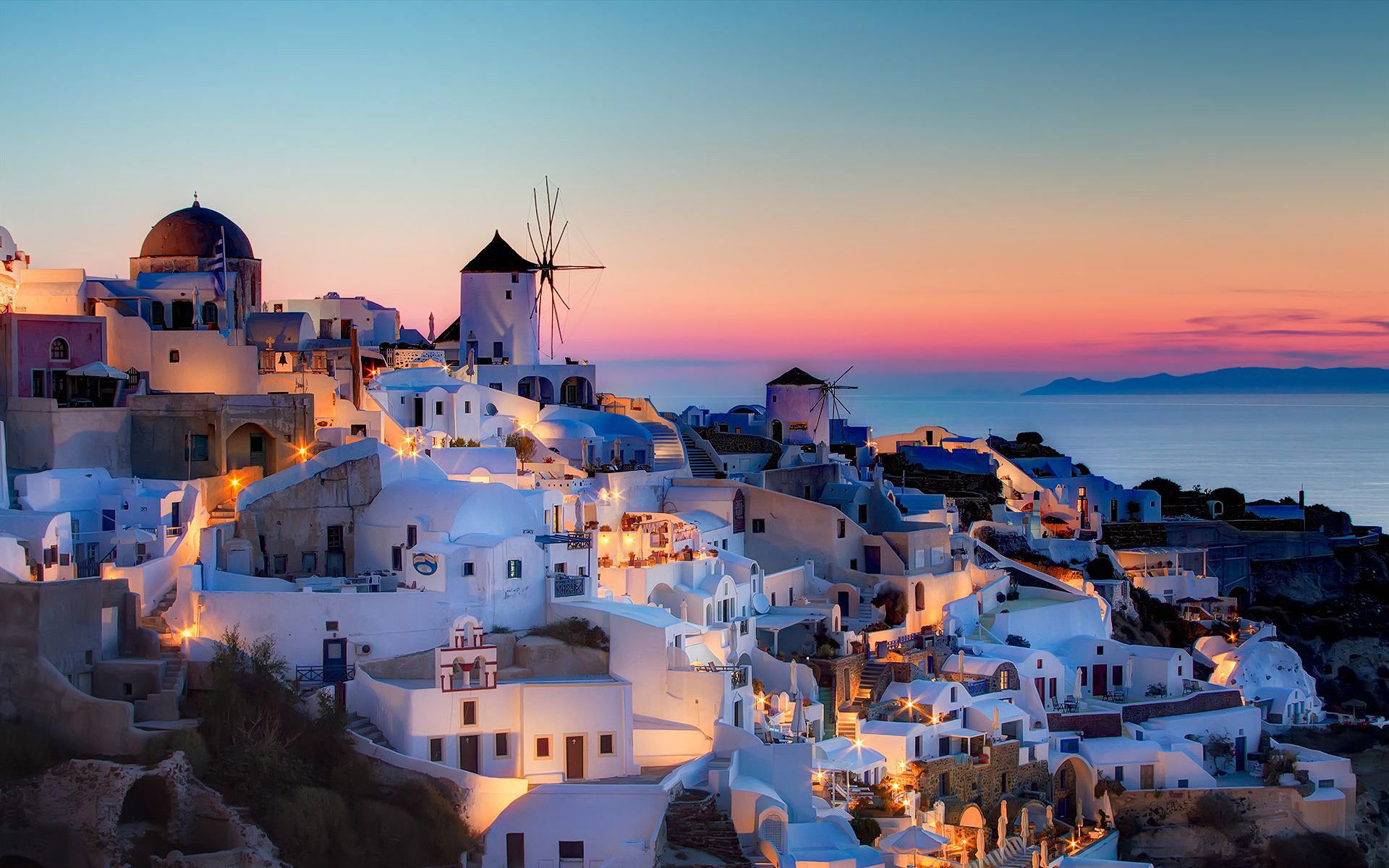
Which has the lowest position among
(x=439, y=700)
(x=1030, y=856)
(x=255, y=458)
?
(x=1030, y=856)

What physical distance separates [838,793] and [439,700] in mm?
7888

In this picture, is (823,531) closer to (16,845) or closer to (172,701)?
(172,701)

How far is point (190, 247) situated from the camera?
3862 centimetres

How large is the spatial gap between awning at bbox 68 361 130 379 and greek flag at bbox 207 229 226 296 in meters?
6.20

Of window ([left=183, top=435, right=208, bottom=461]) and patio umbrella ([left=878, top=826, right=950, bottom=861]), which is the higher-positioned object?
window ([left=183, top=435, right=208, bottom=461])

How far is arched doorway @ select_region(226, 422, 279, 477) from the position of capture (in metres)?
31.6

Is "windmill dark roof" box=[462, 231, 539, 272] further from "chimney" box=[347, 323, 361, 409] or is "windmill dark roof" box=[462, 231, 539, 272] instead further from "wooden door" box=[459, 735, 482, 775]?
"wooden door" box=[459, 735, 482, 775]

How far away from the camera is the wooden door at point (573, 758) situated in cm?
2538

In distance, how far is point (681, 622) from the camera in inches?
1104

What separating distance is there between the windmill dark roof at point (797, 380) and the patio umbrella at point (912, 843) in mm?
24984

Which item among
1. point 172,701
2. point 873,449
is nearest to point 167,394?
point 172,701

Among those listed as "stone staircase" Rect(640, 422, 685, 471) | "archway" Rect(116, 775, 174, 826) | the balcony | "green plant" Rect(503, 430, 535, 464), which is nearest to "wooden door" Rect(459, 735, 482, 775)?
the balcony

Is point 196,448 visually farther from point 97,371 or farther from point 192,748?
point 192,748

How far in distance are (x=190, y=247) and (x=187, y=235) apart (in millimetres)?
356
